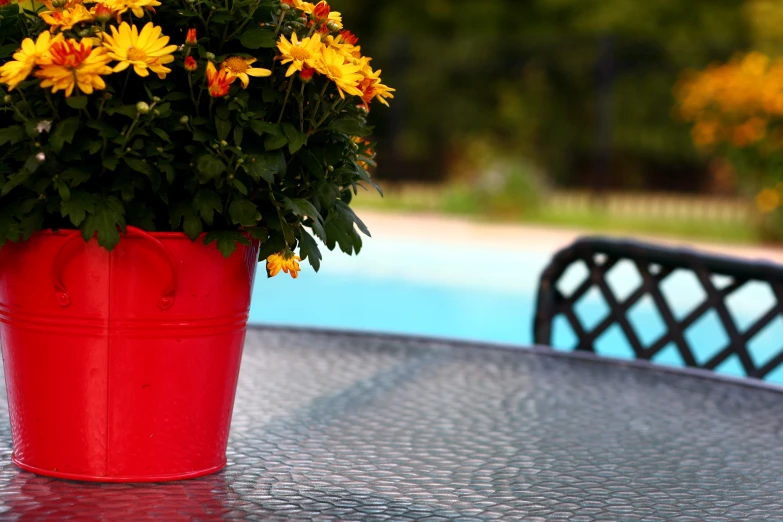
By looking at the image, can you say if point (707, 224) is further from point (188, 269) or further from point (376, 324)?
point (188, 269)

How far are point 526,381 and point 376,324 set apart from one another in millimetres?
4513

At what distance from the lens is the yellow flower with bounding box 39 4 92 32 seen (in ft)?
4.45

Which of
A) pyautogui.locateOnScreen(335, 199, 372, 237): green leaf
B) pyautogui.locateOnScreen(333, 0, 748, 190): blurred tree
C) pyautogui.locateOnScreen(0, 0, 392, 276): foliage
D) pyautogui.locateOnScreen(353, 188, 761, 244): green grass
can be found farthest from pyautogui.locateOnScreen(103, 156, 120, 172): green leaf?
pyautogui.locateOnScreen(333, 0, 748, 190): blurred tree

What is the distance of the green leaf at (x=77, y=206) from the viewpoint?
1.33 meters

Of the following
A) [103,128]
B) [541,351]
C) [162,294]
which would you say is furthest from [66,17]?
[541,351]

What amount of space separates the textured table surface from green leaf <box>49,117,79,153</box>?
44 cm

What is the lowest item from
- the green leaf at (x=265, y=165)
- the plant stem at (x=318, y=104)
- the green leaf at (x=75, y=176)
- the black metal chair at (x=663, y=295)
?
the black metal chair at (x=663, y=295)

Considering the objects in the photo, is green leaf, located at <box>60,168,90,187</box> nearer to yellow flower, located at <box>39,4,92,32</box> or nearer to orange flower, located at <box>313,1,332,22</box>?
yellow flower, located at <box>39,4,92,32</box>

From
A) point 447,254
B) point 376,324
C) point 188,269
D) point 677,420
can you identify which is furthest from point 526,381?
point 447,254

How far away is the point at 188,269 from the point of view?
56.9 inches

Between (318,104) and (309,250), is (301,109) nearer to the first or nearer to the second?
(318,104)

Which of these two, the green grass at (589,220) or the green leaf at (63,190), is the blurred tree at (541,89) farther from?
the green leaf at (63,190)

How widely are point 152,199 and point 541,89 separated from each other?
15503mm

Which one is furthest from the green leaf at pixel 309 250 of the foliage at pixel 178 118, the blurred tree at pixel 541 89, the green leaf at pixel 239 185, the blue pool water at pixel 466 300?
the blurred tree at pixel 541 89
